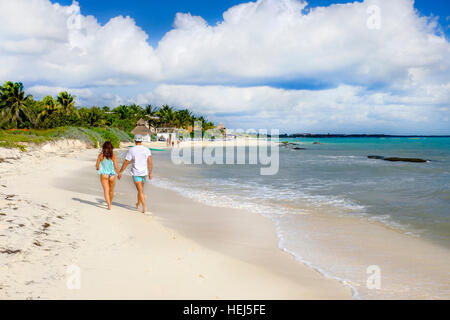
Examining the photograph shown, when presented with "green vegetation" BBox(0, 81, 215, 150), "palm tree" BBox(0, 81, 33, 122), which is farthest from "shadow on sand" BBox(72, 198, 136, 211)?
"palm tree" BBox(0, 81, 33, 122)

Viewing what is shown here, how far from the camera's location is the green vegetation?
32094 millimetres

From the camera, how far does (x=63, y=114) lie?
1957 inches

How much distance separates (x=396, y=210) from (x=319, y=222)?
3.41 metres

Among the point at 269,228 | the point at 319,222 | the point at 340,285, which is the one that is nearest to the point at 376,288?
the point at 340,285

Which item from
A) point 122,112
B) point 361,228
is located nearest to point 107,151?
point 361,228

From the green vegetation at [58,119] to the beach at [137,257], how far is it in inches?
606

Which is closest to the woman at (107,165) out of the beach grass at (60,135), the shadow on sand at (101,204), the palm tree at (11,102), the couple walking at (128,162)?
the couple walking at (128,162)

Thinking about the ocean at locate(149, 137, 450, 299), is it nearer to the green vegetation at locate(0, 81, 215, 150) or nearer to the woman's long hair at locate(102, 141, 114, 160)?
the woman's long hair at locate(102, 141, 114, 160)

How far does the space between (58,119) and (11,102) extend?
626cm

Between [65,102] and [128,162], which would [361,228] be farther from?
[65,102]

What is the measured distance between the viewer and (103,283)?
11.6ft

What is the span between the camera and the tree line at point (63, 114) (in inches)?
1724
